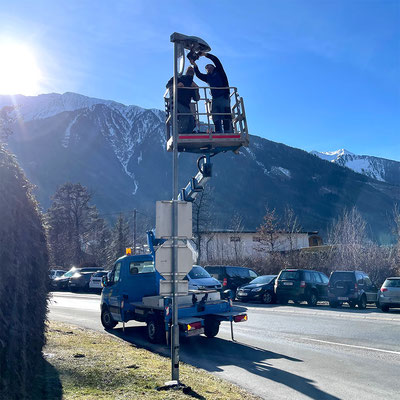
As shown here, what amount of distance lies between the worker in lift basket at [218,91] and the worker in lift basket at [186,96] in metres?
0.22

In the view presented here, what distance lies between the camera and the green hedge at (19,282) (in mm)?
5754

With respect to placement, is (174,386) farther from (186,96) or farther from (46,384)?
(186,96)

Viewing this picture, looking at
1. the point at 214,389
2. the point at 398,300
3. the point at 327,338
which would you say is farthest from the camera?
the point at 398,300

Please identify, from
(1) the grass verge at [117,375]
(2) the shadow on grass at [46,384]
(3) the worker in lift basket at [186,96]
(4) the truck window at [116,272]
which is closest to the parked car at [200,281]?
(4) the truck window at [116,272]

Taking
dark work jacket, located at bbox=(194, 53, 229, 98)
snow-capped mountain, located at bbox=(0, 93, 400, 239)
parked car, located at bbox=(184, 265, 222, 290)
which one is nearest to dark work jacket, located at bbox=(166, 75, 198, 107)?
dark work jacket, located at bbox=(194, 53, 229, 98)

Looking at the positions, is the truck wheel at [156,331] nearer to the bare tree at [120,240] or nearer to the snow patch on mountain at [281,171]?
the bare tree at [120,240]

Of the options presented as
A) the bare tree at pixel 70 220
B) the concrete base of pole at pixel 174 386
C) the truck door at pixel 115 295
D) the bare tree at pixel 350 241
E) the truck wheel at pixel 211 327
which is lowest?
the concrete base of pole at pixel 174 386

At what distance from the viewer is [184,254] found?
746 cm

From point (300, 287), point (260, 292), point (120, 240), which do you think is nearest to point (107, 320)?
point (260, 292)

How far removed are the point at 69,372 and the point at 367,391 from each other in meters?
4.63

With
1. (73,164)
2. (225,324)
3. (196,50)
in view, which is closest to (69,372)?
(196,50)

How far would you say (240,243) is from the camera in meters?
43.7

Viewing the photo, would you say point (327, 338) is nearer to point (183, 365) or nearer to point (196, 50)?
point (183, 365)

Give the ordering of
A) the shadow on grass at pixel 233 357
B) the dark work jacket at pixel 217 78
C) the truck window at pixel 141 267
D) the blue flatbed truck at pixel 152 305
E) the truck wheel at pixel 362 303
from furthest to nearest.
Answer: the truck wheel at pixel 362 303 → the truck window at pixel 141 267 → the blue flatbed truck at pixel 152 305 → the dark work jacket at pixel 217 78 → the shadow on grass at pixel 233 357
